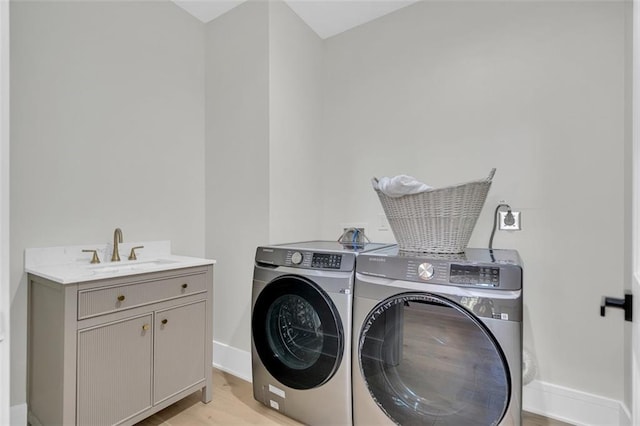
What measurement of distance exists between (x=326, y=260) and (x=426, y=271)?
0.50m

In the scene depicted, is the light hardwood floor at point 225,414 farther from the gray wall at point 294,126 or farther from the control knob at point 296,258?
the gray wall at point 294,126

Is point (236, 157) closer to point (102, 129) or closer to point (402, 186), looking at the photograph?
point (102, 129)

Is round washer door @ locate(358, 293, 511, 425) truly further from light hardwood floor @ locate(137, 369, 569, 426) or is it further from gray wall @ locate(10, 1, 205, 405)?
gray wall @ locate(10, 1, 205, 405)

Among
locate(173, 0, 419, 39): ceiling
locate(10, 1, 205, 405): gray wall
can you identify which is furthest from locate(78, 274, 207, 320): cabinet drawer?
locate(173, 0, 419, 39): ceiling

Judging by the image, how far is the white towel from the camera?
58.8 inches

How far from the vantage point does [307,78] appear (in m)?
2.52

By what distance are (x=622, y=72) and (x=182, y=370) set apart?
277 cm

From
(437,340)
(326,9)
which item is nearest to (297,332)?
(437,340)

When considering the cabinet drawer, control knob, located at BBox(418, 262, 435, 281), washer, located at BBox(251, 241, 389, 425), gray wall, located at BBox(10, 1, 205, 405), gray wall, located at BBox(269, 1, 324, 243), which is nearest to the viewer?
control knob, located at BBox(418, 262, 435, 281)

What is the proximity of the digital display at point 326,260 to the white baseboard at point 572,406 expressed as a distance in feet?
4.31

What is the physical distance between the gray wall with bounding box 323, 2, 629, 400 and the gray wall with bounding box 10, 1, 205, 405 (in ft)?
5.02

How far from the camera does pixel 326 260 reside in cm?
162

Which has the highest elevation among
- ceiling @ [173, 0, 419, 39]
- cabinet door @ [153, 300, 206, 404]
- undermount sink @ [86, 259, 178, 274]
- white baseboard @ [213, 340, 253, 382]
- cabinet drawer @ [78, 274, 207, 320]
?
ceiling @ [173, 0, 419, 39]

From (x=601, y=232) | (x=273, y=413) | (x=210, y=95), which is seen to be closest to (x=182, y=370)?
(x=273, y=413)
